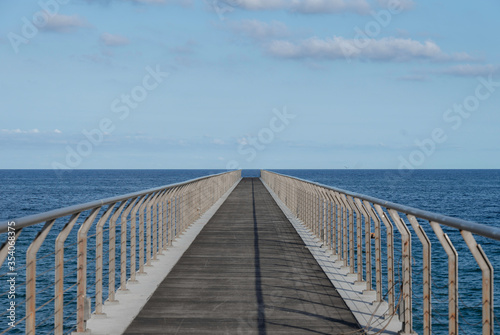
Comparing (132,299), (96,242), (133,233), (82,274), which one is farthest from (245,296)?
(82,274)

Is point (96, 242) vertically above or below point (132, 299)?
above

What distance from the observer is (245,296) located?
6.43 m

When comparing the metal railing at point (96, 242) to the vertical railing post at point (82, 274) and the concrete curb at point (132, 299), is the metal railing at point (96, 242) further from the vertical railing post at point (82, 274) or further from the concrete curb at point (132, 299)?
the concrete curb at point (132, 299)

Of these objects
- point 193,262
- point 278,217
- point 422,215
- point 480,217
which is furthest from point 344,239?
point 480,217

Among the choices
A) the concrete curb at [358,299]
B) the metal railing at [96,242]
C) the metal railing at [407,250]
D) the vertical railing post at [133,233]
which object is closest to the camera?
the metal railing at [407,250]

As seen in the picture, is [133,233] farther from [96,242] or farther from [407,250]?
[407,250]

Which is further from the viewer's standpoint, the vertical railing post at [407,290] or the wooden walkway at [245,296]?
the wooden walkway at [245,296]

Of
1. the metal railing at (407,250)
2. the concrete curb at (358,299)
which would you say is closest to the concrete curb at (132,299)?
the concrete curb at (358,299)

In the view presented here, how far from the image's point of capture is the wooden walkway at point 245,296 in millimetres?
5207

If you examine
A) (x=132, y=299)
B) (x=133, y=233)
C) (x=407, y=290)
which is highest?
(x=133, y=233)

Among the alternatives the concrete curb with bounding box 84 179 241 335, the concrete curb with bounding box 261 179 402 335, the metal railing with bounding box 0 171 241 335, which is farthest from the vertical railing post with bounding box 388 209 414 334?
the metal railing with bounding box 0 171 241 335

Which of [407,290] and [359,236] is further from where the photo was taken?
[359,236]

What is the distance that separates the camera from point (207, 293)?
6555 millimetres

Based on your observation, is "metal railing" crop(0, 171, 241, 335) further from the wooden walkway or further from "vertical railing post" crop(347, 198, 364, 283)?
"vertical railing post" crop(347, 198, 364, 283)
